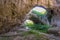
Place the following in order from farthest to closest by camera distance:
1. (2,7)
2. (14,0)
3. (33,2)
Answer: (33,2), (14,0), (2,7)

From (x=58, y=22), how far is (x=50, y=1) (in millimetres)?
1193

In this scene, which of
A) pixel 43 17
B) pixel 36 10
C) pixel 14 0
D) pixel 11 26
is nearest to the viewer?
pixel 14 0

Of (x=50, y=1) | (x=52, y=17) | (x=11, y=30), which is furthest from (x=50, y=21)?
(x=11, y=30)

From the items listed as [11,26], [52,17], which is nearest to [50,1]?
[52,17]

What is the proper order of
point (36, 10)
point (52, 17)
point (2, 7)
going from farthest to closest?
point (36, 10) < point (52, 17) < point (2, 7)

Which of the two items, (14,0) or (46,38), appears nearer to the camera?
(46,38)

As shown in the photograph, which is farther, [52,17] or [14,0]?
[52,17]

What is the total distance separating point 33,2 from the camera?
674 centimetres

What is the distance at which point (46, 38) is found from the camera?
4.94 metres

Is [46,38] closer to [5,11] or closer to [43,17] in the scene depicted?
[5,11]

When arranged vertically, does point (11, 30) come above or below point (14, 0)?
below

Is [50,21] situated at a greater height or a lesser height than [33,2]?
lesser

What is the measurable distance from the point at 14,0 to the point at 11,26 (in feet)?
3.59

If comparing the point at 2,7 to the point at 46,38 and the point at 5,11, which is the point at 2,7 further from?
the point at 46,38
